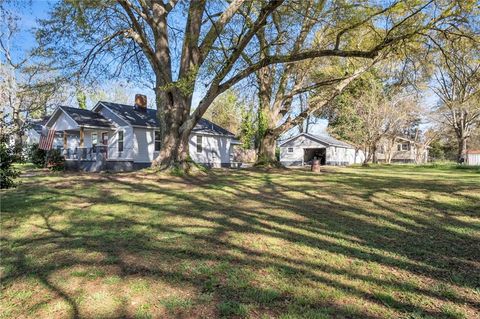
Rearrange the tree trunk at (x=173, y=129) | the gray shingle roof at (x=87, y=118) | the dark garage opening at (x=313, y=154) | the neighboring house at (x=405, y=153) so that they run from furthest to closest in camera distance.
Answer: the neighboring house at (x=405, y=153), the dark garage opening at (x=313, y=154), the gray shingle roof at (x=87, y=118), the tree trunk at (x=173, y=129)

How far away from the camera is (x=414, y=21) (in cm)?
1042

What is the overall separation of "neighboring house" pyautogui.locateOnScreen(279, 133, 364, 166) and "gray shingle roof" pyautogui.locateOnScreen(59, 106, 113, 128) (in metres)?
23.1

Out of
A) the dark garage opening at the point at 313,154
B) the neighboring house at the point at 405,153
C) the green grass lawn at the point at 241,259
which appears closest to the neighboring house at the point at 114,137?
the green grass lawn at the point at 241,259

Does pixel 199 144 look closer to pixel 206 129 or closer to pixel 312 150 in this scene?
pixel 206 129

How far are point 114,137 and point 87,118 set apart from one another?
2.09 meters

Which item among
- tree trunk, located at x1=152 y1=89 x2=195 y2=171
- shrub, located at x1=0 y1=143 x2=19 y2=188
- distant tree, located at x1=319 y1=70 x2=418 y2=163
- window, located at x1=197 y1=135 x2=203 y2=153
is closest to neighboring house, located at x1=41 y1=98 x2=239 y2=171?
window, located at x1=197 y1=135 x2=203 y2=153

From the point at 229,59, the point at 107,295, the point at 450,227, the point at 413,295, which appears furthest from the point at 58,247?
the point at 229,59

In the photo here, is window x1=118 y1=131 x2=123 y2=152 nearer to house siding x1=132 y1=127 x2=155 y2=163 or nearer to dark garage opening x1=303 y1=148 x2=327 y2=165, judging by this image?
house siding x1=132 y1=127 x2=155 y2=163

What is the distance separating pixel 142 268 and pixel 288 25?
39.6 ft

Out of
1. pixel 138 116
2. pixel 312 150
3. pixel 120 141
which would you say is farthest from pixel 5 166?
pixel 312 150

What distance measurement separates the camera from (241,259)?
4.06 metres

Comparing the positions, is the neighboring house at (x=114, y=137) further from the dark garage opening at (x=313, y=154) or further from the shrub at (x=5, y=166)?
the dark garage opening at (x=313, y=154)

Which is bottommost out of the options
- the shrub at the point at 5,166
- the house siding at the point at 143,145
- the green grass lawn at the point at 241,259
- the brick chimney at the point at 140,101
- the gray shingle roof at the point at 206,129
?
the green grass lawn at the point at 241,259

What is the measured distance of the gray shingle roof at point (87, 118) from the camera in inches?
833
